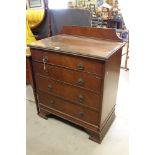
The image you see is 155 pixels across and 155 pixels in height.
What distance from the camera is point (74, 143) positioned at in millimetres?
1674

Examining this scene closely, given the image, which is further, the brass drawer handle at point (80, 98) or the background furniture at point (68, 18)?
the background furniture at point (68, 18)

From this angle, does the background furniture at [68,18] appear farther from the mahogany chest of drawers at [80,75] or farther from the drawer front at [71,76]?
the drawer front at [71,76]

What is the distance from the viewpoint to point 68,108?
1.76 metres

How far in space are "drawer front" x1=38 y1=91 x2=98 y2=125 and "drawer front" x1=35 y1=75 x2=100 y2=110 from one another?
7 centimetres

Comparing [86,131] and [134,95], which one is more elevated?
[134,95]

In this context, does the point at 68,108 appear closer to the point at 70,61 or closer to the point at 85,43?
the point at 70,61

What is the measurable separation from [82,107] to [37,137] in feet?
1.86

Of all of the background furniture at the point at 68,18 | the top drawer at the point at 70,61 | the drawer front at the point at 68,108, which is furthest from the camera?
the background furniture at the point at 68,18

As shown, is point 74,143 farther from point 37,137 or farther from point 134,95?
point 134,95

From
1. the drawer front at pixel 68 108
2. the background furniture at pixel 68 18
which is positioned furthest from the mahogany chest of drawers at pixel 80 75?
the background furniture at pixel 68 18

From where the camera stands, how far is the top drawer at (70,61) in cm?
138

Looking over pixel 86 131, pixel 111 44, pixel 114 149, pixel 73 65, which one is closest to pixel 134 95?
pixel 73 65

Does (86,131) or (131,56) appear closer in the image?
(131,56)

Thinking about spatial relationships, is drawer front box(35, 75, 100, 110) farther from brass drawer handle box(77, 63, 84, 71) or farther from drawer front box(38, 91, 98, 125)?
brass drawer handle box(77, 63, 84, 71)
